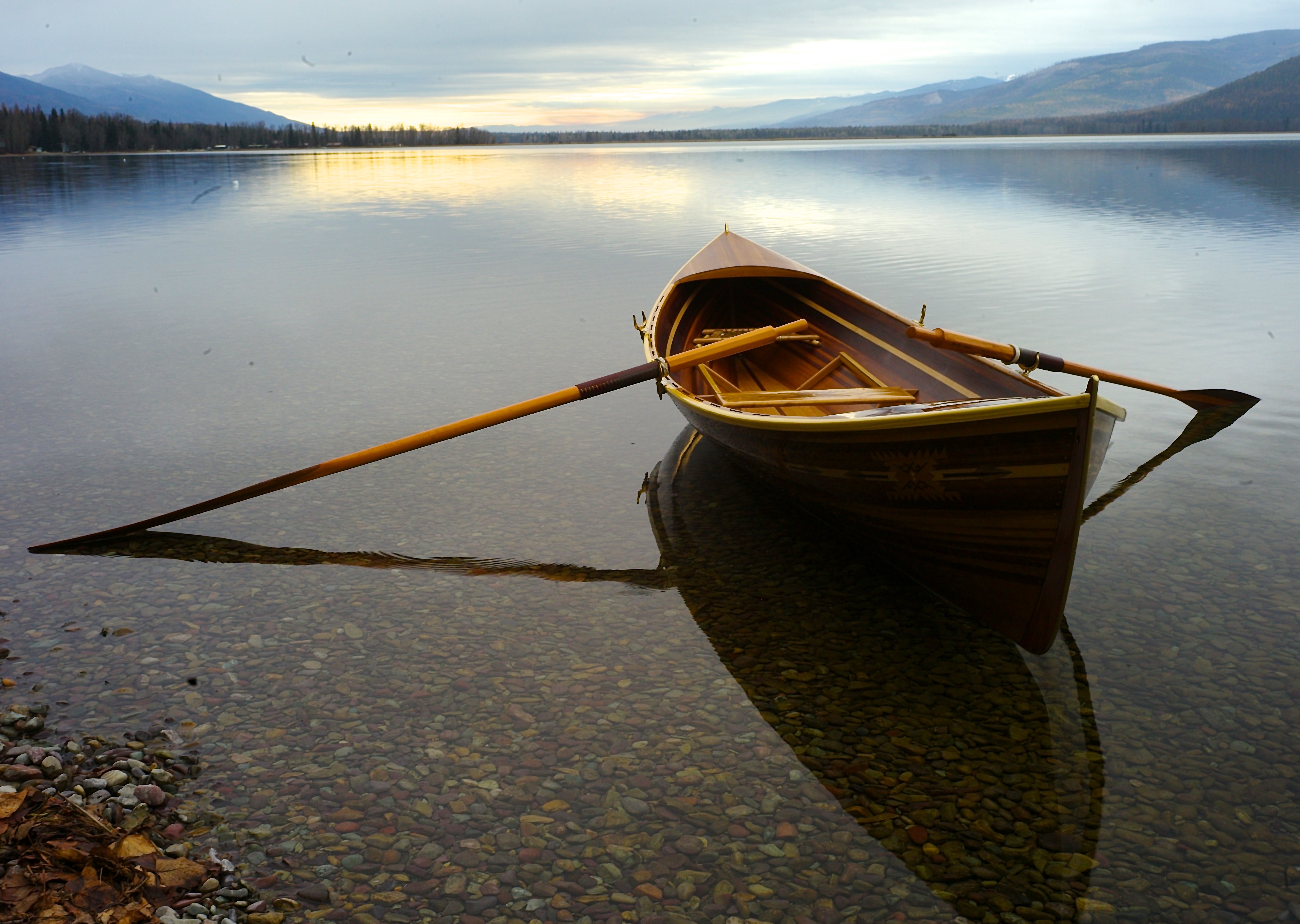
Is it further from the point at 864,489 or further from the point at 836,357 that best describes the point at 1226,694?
the point at 836,357

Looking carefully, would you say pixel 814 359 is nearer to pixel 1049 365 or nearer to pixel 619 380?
pixel 1049 365

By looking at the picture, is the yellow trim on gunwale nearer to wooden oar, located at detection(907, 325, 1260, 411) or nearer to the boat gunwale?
the boat gunwale

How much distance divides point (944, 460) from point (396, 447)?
14.2ft

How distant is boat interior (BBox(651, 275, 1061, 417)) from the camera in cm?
723

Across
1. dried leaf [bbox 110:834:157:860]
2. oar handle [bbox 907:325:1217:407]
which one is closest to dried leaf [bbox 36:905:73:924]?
dried leaf [bbox 110:834:157:860]

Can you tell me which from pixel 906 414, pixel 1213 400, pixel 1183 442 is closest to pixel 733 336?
pixel 1183 442

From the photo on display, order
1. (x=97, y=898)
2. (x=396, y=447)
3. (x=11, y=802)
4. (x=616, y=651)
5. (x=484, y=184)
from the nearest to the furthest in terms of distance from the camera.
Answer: (x=97, y=898), (x=11, y=802), (x=616, y=651), (x=396, y=447), (x=484, y=184)

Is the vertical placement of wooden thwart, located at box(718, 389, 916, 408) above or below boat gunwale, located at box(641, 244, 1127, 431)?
below

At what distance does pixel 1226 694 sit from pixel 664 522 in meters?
3.86

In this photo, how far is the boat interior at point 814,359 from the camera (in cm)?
723

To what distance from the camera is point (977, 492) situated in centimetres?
479

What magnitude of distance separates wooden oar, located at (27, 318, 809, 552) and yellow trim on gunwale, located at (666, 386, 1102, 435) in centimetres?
146

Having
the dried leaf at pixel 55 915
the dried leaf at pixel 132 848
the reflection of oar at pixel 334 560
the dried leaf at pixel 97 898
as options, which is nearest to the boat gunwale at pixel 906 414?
the reflection of oar at pixel 334 560

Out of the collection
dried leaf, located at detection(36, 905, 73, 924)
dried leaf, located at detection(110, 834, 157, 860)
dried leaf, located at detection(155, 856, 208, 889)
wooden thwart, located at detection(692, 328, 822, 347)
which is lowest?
dried leaf, located at detection(155, 856, 208, 889)
